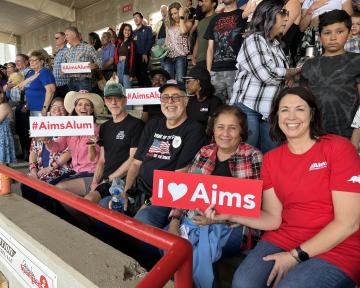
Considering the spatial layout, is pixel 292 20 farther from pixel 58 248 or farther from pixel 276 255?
pixel 58 248

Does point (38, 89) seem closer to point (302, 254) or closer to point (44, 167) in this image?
point (44, 167)

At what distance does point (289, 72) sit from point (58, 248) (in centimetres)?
197

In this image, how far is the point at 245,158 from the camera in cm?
201

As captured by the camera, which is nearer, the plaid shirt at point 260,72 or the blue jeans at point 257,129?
the plaid shirt at point 260,72

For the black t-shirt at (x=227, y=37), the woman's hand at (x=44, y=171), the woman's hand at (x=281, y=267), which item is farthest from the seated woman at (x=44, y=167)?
the woman's hand at (x=281, y=267)

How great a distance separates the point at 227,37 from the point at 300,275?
8.44ft

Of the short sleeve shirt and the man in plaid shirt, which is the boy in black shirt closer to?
the short sleeve shirt

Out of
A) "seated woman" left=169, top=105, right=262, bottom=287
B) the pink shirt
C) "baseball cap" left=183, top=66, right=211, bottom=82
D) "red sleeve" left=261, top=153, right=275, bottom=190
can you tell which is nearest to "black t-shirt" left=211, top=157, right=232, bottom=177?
"seated woman" left=169, top=105, right=262, bottom=287

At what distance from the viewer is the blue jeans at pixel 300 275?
135 cm

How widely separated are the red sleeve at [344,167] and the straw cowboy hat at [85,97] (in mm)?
2571

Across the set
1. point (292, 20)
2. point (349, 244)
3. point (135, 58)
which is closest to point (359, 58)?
point (292, 20)

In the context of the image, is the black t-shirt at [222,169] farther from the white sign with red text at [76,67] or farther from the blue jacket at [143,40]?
the blue jacket at [143,40]

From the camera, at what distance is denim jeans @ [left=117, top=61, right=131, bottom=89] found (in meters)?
6.02

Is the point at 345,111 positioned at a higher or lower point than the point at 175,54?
lower
